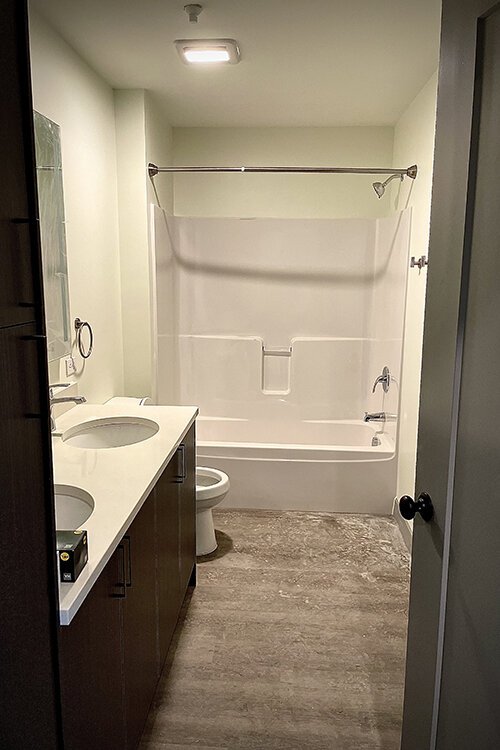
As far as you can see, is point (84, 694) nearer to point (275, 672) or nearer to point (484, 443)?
point (484, 443)

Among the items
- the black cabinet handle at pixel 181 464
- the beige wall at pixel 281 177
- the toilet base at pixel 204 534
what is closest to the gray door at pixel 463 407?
the black cabinet handle at pixel 181 464

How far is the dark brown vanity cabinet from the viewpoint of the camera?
130 cm

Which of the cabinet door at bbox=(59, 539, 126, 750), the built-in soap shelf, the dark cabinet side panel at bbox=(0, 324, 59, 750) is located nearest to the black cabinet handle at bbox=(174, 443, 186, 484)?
the cabinet door at bbox=(59, 539, 126, 750)

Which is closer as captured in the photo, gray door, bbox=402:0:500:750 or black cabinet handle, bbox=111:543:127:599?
gray door, bbox=402:0:500:750

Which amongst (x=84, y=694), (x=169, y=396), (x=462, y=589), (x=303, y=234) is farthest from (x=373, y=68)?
(x=84, y=694)

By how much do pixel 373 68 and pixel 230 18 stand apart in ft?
2.99

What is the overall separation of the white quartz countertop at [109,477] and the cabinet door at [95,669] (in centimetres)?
7

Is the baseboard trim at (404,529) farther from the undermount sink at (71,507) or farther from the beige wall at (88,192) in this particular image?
the undermount sink at (71,507)

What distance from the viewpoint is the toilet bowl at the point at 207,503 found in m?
3.14

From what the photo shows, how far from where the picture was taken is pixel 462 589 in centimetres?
122

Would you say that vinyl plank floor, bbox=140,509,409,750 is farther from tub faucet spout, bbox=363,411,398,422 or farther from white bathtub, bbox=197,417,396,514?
tub faucet spout, bbox=363,411,398,422

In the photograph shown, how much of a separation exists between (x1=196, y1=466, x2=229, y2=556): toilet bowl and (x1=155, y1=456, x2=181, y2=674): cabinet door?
27.2 inches

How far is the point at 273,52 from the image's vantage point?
2.89 meters

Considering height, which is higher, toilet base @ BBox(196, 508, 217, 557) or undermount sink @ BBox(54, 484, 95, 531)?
undermount sink @ BBox(54, 484, 95, 531)
